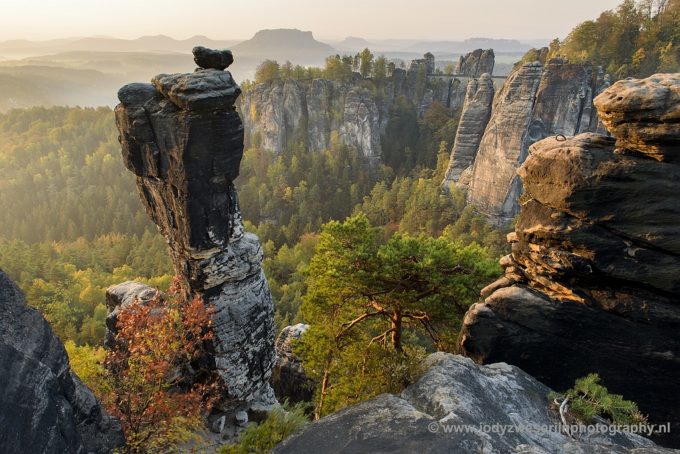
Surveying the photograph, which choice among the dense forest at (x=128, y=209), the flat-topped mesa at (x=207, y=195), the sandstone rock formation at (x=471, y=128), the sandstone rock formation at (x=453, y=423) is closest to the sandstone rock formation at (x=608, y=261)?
the sandstone rock formation at (x=453, y=423)

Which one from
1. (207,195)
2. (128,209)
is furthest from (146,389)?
(128,209)

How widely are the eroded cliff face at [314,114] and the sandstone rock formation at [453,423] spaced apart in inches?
2956

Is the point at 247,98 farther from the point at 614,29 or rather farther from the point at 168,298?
the point at 168,298

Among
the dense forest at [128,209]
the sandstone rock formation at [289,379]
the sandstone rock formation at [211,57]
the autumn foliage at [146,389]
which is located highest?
the sandstone rock formation at [211,57]

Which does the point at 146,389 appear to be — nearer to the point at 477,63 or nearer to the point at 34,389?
the point at 34,389

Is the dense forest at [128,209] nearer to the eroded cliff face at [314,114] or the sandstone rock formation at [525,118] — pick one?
the eroded cliff face at [314,114]

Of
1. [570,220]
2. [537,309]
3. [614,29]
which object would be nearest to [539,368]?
[537,309]

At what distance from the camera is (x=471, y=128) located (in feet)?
209

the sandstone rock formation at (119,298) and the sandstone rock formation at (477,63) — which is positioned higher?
the sandstone rock formation at (477,63)

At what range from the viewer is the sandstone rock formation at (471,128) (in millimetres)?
62438

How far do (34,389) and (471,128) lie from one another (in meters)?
65.2

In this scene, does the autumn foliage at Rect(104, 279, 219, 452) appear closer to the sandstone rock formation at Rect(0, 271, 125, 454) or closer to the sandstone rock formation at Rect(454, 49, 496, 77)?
the sandstone rock formation at Rect(0, 271, 125, 454)

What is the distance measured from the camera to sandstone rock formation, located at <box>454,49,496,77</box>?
308 feet

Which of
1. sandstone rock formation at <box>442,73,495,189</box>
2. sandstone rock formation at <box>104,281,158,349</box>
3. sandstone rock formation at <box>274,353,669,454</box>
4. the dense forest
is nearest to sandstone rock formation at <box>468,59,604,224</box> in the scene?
the dense forest
